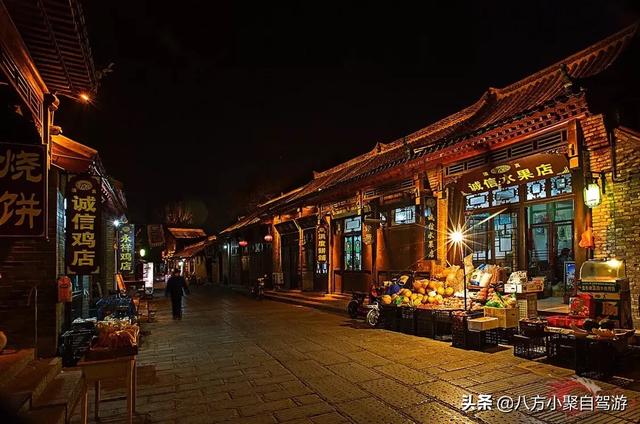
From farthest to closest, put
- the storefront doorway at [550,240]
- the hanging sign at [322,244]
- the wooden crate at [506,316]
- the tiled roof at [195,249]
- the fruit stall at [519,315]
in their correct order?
1. the tiled roof at [195,249]
2. the hanging sign at [322,244]
3. the storefront doorway at [550,240]
4. the wooden crate at [506,316]
5. the fruit stall at [519,315]

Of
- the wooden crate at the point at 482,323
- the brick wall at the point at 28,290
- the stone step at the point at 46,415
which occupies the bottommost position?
the stone step at the point at 46,415

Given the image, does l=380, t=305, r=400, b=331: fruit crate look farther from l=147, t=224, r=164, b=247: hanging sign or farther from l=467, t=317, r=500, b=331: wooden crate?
l=147, t=224, r=164, b=247: hanging sign

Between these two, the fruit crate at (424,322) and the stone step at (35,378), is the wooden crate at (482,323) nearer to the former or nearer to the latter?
the fruit crate at (424,322)

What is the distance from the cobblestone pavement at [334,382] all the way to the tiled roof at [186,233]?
40.3 metres

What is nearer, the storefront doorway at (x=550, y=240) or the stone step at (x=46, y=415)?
the stone step at (x=46, y=415)

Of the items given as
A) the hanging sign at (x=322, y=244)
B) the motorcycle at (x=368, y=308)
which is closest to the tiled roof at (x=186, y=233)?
the hanging sign at (x=322, y=244)

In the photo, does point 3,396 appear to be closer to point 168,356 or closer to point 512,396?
point 168,356

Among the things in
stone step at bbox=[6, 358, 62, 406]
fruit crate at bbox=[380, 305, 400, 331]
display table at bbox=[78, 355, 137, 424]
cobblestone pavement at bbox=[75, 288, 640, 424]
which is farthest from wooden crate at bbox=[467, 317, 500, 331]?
stone step at bbox=[6, 358, 62, 406]

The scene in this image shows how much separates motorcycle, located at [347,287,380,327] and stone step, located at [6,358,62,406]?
7.69 metres

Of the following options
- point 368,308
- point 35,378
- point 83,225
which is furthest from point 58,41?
point 368,308

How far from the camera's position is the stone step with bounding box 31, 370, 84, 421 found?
540 centimetres

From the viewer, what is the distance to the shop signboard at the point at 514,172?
962 centimetres

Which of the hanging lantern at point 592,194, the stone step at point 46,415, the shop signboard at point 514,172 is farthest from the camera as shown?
the shop signboard at point 514,172

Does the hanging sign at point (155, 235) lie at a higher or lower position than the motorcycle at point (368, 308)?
higher
